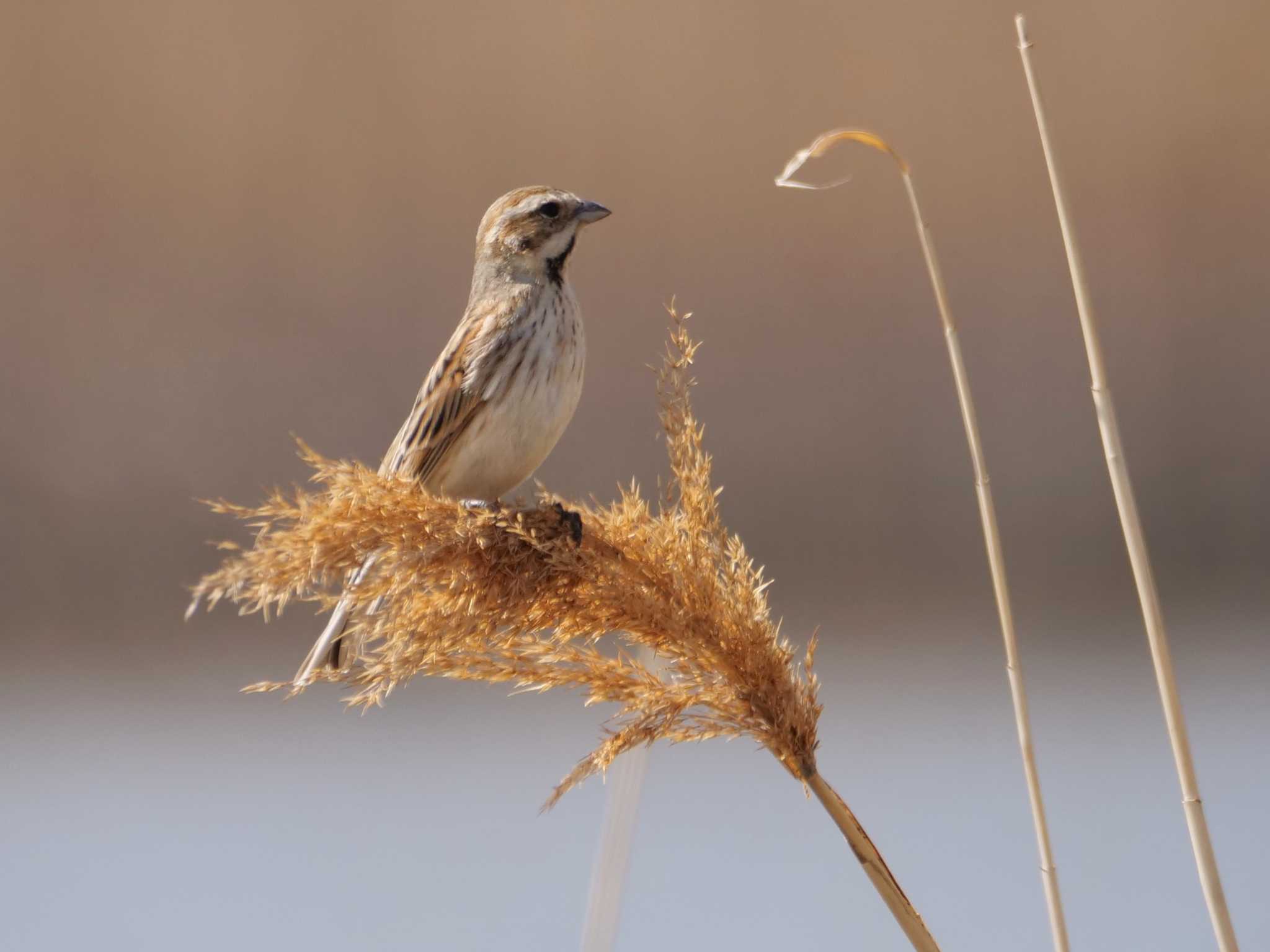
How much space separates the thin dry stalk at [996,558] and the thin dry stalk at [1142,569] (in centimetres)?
10

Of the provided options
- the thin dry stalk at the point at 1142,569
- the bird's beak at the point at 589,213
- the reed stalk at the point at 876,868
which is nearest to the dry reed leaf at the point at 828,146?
the thin dry stalk at the point at 1142,569

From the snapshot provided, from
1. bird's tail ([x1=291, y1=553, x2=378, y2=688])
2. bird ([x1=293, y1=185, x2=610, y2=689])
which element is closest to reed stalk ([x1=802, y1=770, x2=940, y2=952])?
bird's tail ([x1=291, y1=553, x2=378, y2=688])

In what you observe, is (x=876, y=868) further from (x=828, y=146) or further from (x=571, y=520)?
(x=828, y=146)

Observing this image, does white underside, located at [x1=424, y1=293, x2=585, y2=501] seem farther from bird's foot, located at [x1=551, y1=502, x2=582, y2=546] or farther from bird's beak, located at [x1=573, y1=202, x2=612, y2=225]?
bird's foot, located at [x1=551, y1=502, x2=582, y2=546]

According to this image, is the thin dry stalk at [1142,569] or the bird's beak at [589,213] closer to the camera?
the thin dry stalk at [1142,569]

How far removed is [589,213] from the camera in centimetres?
199

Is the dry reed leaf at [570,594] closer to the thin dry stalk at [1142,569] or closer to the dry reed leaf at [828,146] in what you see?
the dry reed leaf at [828,146]

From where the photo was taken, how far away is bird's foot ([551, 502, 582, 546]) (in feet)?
4.13

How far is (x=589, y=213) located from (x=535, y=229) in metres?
0.08

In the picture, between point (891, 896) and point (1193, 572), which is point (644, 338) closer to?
point (1193, 572)

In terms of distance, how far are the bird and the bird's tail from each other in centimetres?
42

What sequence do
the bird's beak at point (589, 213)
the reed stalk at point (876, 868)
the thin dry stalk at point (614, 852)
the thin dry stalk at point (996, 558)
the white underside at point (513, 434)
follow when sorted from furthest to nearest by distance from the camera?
1. the bird's beak at point (589, 213)
2. the white underside at point (513, 434)
3. the thin dry stalk at point (614, 852)
4. the thin dry stalk at point (996, 558)
5. the reed stalk at point (876, 868)

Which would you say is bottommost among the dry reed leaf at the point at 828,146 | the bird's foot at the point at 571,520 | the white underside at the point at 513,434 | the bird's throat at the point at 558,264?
the bird's foot at the point at 571,520

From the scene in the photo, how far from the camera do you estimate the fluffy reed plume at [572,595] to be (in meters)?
1.11
